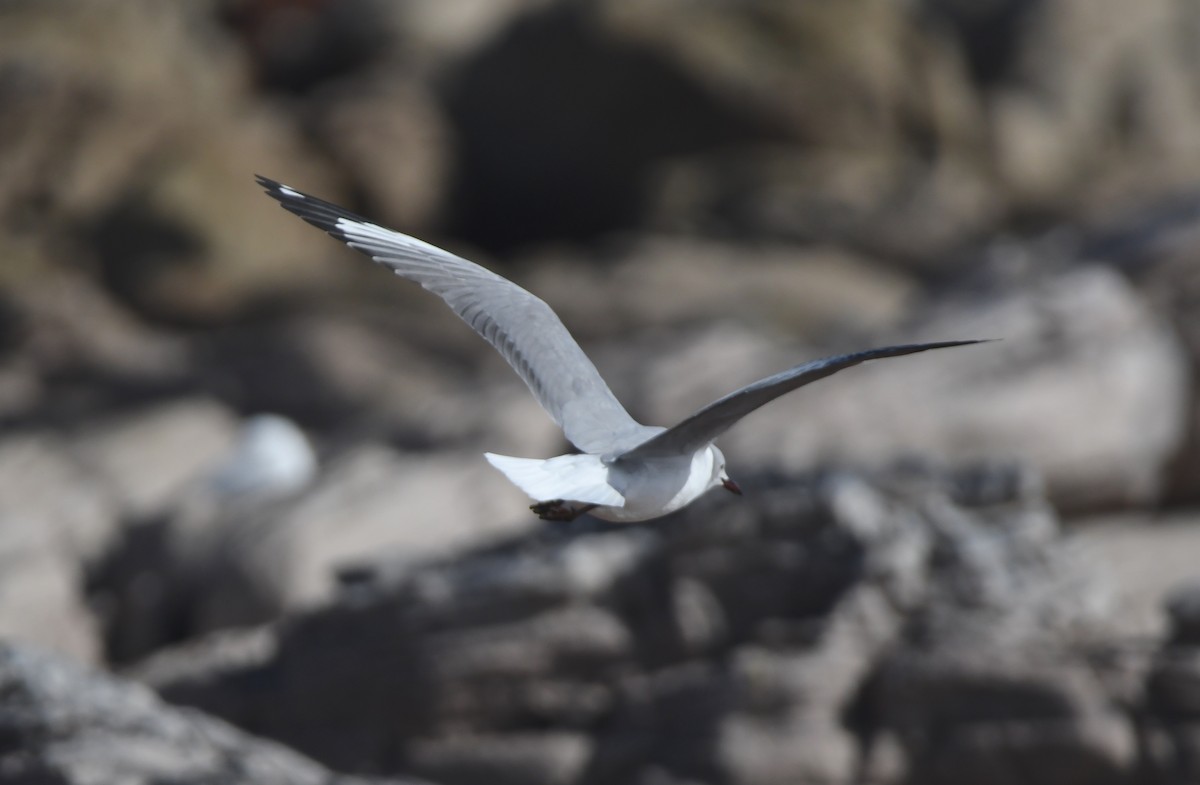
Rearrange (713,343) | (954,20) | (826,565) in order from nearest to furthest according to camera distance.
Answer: (826,565) < (713,343) < (954,20)

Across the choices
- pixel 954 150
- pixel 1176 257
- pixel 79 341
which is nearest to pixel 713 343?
pixel 1176 257

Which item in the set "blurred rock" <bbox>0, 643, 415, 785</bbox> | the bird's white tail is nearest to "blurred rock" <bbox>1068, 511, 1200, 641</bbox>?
the bird's white tail

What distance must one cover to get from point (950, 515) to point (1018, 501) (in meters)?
0.35

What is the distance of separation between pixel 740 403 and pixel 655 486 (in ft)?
1.47

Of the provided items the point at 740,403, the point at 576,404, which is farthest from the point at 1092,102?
the point at 740,403

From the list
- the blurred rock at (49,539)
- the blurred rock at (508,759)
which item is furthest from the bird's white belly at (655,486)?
the blurred rock at (49,539)

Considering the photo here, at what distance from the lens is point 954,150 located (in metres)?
17.7

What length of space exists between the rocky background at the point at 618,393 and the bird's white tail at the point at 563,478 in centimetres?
159

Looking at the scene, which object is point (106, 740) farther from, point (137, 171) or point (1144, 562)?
point (137, 171)

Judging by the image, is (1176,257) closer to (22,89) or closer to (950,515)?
(950,515)

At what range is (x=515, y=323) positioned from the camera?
16.8 feet

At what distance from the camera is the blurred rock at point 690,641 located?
21.6 feet

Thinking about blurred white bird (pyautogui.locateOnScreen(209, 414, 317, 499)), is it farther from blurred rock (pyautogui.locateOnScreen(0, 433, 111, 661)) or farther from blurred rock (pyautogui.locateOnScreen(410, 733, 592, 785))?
blurred rock (pyautogui.locateOnScreen(410, 733, 592, 785))

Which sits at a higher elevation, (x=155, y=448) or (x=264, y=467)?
(x=155, y=448)
